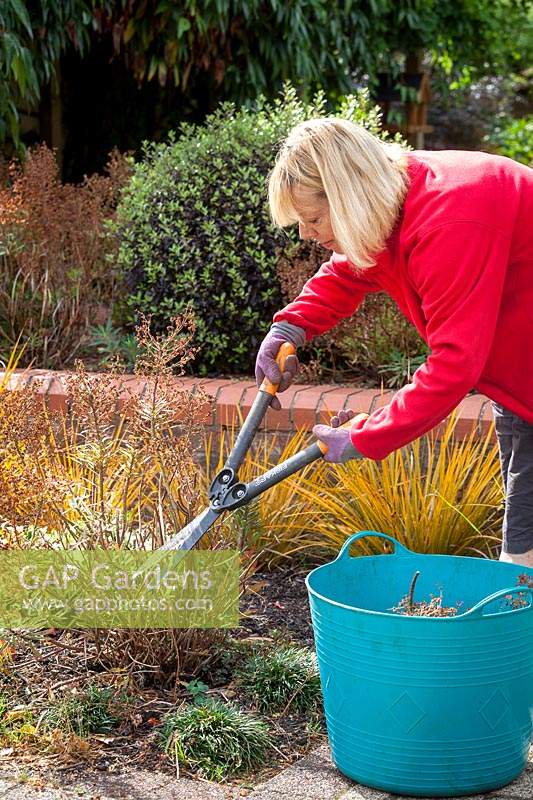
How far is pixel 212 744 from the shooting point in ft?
8.59

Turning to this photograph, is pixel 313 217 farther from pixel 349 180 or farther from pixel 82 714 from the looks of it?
pixel 82 714

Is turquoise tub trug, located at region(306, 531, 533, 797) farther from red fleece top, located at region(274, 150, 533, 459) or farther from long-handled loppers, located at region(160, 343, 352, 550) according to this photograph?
red fleece top, located at region(274, 150, 533, 459)

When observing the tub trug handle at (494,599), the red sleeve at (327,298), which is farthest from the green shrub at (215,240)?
the tub trug handle at (494,599)

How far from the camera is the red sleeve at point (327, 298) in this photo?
299 centimetres

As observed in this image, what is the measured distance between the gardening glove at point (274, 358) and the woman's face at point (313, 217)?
1.14 ft

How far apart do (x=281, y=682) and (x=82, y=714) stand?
535 mm

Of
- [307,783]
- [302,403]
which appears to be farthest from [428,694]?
[302,403]

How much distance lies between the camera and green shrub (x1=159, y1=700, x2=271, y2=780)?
2605mm

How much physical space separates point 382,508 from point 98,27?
168 inches

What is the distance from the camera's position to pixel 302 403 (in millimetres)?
4340

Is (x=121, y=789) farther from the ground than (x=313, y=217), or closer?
closer

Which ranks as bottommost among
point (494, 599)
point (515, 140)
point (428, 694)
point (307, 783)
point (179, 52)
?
point (307, 783)

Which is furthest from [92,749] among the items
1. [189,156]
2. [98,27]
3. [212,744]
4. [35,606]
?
[98,27]

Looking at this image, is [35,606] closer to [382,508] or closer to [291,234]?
[382,508]
